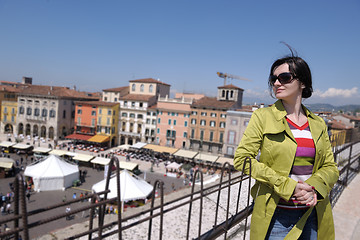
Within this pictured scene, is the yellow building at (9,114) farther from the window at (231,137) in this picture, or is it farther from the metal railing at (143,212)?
the metal railing at (143,212)

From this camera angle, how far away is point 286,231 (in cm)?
233

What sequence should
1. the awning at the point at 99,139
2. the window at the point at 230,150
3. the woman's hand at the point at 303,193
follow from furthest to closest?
the awning at the point at 99,139 → the window at the point at 230,150 → the woman's hand at the point at 303,193

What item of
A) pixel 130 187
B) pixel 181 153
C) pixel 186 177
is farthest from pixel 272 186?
pixel 181 153

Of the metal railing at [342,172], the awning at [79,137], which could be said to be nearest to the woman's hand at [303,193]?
the metal railing at [342,172]

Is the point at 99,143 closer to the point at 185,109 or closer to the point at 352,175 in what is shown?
the point at 185,109

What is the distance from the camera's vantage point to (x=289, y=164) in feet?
7.21

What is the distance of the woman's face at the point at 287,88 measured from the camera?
2.46 meters

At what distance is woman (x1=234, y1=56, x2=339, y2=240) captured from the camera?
2137 mm

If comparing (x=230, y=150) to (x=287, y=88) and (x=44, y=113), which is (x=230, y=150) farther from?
(x=287, y=88)

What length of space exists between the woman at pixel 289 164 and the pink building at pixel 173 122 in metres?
41.1

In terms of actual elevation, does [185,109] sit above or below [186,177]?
above

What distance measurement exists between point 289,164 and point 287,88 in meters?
0.72

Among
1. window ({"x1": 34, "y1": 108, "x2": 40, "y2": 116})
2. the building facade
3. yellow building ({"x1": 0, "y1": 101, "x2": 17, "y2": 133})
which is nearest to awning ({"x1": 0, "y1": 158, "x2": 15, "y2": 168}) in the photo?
the building facade

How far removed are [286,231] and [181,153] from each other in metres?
33.8
